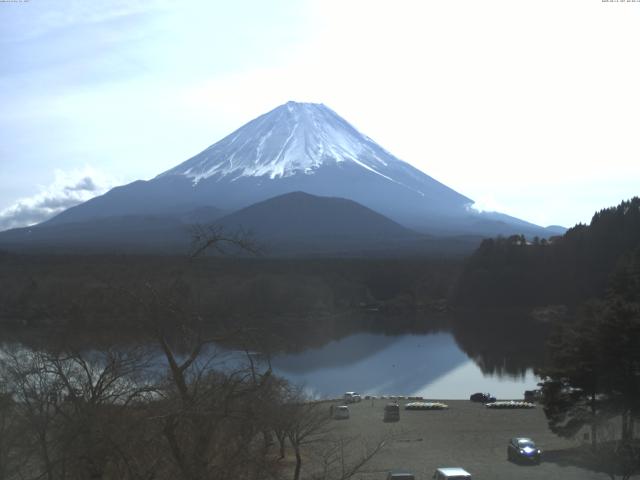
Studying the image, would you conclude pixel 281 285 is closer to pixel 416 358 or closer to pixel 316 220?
pixel 416 358

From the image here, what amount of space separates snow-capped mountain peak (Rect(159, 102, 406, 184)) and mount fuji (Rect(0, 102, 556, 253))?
11 cm

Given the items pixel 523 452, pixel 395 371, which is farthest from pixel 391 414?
pixel 395 371

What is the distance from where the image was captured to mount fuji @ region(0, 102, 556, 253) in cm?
7981

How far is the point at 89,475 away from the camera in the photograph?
319cm

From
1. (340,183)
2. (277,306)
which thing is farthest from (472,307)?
(340,183)

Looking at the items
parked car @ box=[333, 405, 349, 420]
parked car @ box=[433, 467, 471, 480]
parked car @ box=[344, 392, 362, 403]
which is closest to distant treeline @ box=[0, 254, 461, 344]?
parked car @ box=[344, 392, 362, 403]

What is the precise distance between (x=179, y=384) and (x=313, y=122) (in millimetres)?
84533

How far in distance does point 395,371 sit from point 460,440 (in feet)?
29.9

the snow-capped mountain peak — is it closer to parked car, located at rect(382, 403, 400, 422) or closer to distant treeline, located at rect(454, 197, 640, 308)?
distant treeline, located at rect(454, 197, 640, 308)

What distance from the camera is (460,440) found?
10.1 metres

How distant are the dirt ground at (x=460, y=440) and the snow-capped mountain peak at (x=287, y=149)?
7228cm

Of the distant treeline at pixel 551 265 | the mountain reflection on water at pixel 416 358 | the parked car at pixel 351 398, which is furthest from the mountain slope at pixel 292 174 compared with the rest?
the parked car at pixel 351 398

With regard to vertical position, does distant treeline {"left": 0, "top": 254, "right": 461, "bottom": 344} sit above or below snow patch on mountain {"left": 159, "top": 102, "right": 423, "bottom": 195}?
below

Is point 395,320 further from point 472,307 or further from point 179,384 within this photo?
point 179,384
